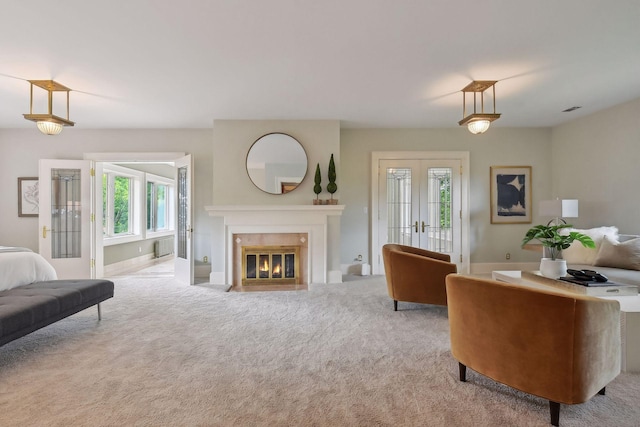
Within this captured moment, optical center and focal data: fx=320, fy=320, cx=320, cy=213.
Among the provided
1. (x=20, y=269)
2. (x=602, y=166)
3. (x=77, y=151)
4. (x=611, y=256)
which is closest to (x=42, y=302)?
(x=20, y=269)

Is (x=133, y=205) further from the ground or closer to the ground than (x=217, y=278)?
further from the ground

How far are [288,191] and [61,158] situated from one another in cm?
408

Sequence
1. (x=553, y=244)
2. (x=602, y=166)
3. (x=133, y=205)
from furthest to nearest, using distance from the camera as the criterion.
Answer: (x=133, y=205), (x=602, y=166), (x=553, y=244)

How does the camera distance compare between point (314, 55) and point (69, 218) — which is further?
point (69, 218)

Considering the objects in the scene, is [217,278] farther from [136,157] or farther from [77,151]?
[77,151]

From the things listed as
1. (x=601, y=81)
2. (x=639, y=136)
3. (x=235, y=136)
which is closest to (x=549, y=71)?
(x=601, y=81)

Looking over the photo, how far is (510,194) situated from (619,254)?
2328 mm

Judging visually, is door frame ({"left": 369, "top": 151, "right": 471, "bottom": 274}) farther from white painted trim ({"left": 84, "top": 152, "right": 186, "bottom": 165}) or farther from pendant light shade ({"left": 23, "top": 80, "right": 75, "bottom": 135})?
pendant light shade ({"left": 23, "top": 80, "right": 75, "bottom": 135})

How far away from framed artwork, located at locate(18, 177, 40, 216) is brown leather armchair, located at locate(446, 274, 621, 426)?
6882 millimetres

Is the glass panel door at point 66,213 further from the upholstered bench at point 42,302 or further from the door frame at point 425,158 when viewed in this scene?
the door frame at point 425,158

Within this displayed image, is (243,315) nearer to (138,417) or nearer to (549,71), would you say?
(138,417)

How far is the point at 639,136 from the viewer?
4.32 metres

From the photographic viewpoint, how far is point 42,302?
8.39 feet

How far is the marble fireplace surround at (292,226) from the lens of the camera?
196 inches
